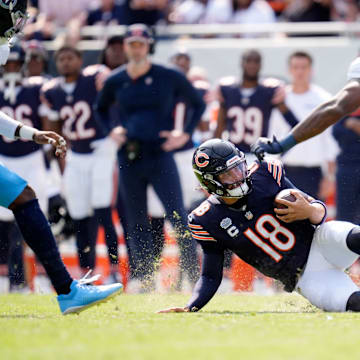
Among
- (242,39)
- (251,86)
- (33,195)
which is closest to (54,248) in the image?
(33,195)

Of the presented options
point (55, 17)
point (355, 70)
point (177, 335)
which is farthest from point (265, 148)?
point (55, 17)

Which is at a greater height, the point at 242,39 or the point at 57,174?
the point at 242,39

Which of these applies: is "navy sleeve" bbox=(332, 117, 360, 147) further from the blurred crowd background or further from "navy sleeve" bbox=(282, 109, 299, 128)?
"navy sleeve" bbox=(282, 109, 299, 128)

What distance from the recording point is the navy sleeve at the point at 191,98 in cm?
851

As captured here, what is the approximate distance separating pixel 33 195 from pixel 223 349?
5.76ft

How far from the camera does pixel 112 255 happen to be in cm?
678

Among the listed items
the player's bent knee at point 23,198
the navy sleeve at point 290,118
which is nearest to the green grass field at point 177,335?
the player's bent knee at point 23,198

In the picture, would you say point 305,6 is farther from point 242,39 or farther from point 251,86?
point 251,86

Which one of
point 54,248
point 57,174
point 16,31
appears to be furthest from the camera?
point 57,174

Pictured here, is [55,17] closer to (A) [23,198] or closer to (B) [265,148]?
(B) [265,148]

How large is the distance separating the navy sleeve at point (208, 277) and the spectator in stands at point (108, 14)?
616cm

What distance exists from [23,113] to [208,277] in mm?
4015

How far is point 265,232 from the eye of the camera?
557cm

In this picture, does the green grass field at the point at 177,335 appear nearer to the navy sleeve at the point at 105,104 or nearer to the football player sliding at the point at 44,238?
the football player sliding at the point at 44,238
